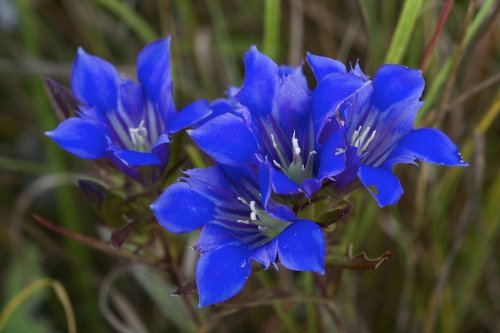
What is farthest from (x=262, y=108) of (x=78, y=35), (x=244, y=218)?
(x=78, y=35)

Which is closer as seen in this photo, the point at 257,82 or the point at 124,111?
the point at 257,82

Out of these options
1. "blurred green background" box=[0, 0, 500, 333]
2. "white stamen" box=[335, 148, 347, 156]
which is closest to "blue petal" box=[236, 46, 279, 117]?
"white stamen" box=[335, 148, 347, 156]

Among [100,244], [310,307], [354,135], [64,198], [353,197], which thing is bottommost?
[64,198]

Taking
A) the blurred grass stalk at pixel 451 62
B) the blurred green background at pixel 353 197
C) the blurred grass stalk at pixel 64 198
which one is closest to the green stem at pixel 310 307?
Result: the blurred green background at pixel 353 197

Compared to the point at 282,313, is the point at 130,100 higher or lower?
higher

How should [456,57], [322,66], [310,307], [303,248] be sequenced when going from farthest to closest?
[310,307]
[456,57]
[322,66]
[303,248]

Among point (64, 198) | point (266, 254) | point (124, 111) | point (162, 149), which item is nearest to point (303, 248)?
point (266, 254)

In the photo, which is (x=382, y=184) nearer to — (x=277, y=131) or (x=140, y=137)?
(x=277, y=131)

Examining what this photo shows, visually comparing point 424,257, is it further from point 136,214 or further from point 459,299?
point 136,214
